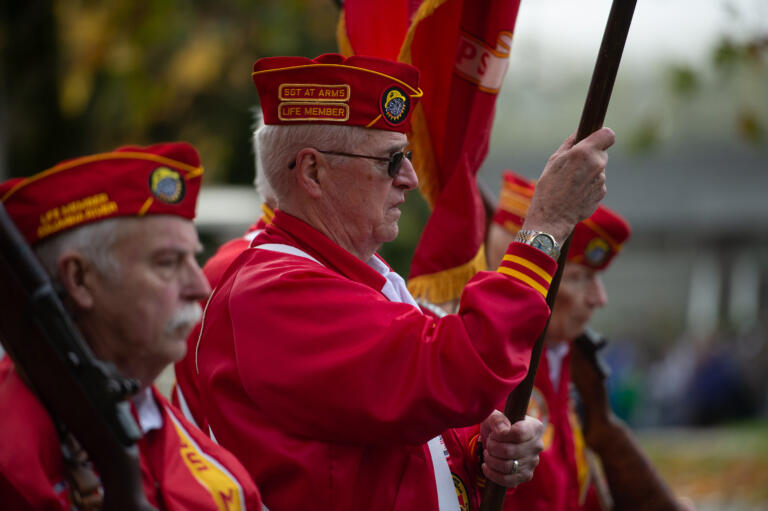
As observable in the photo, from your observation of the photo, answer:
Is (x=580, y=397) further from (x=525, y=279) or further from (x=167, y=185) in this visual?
(x=167, y=185)

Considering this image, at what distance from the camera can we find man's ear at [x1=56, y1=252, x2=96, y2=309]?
1.99 metres

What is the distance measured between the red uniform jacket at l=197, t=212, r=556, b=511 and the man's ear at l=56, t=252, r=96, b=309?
515 millimetres

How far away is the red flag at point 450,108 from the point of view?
3.36 metres

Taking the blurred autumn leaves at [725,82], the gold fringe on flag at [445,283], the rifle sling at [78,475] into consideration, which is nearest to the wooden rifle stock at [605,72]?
the gold fringe on flag at [445,283]

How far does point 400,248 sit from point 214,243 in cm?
201

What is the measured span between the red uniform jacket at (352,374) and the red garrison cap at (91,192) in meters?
0.45

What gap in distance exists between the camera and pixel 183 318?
2.09 meters

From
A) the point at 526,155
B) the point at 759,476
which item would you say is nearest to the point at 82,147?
the point at 759,476

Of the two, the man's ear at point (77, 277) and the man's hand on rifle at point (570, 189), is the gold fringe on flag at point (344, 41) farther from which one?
the man's ear at point (77, 277)

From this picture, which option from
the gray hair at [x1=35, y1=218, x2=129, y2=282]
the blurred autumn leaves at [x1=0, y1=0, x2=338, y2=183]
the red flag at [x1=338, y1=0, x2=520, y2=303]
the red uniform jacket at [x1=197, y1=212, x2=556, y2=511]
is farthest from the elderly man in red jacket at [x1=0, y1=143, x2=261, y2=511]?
the blurred autumn leaves at [x1=0, y1=0, x2=338, y2=183]

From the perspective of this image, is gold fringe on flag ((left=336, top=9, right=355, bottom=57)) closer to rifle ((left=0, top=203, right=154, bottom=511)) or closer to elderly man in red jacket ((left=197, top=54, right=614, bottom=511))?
elderly man in red jacket ((left=197, top=54, right=614, bottom=511))

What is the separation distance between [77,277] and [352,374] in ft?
2.23

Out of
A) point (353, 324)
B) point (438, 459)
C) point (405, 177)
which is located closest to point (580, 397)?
point (438, 459)

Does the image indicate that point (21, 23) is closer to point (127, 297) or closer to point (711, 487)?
point (711, 487)
